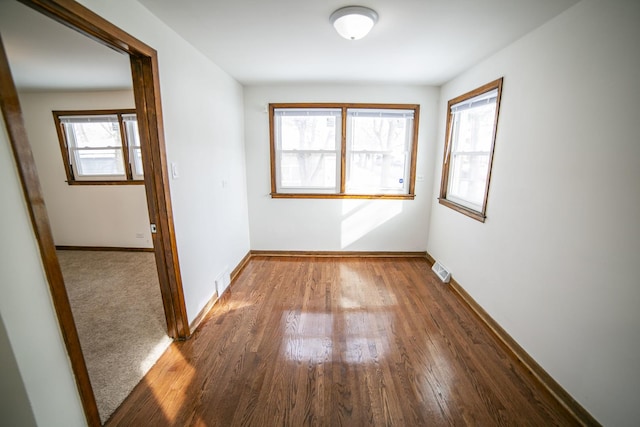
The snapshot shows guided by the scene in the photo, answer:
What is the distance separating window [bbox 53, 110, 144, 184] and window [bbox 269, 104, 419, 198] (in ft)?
7.16

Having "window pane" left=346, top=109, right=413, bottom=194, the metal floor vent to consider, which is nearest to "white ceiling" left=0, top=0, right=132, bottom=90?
"window pane" left=346, top=109, right=413, bottom=194

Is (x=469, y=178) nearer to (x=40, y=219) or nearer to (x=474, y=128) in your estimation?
(x=474, y=128)

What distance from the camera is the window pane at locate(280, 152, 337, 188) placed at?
360 centimetres

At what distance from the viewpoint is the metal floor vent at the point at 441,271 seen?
3062 mm

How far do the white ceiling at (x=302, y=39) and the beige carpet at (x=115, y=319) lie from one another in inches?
92.2

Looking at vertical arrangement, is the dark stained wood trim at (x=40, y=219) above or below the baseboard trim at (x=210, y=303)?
above

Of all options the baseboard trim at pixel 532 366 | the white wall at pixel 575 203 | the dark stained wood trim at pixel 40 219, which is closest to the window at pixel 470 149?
the white wall at pixel 575 203

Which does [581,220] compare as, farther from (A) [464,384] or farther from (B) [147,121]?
(B) [147,121]

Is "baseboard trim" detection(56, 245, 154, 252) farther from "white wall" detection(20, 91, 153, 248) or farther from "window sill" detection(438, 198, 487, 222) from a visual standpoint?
"window sill" detection(438, 198, 487, 222)

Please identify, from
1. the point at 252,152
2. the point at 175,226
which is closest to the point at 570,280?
the point at 175,226

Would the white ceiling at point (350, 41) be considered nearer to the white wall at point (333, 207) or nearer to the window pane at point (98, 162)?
the white wall at point (333, 207)

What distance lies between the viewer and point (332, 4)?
1554mm

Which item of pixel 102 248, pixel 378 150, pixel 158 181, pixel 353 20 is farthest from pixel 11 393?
pixel 102 248

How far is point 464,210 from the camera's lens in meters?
2.75
